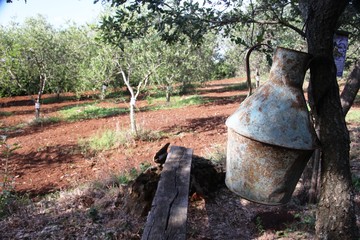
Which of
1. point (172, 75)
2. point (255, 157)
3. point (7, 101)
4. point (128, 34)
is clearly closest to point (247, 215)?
point (255, 157)

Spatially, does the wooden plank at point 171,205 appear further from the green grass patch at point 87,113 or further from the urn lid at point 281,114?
the green grass patch at point 87,113

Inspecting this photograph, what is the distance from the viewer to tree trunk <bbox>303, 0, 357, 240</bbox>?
1.81m

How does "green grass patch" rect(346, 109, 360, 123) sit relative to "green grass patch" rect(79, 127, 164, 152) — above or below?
below

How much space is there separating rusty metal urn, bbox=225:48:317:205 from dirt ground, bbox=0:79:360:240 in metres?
1.76

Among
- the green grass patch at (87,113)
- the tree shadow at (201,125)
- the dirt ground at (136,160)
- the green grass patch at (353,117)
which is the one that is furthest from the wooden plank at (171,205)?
the green grass patch at (87,113)

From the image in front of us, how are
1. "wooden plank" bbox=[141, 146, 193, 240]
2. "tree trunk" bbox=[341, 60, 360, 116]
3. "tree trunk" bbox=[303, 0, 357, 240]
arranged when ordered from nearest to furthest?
"tree trunk" bbox=[303, 0, 357, 240]
"wooden plank" bbox=[141, 146, 193, 240]
"tree trunk" bbox=[341, 60, 360, 116]

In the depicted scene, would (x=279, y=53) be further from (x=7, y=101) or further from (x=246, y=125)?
(x=7, y=101)

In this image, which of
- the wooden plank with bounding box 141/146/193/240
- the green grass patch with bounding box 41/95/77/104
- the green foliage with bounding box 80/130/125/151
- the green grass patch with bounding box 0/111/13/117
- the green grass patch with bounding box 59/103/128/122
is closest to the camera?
the wooden plank with bounding box 141/146/193/240

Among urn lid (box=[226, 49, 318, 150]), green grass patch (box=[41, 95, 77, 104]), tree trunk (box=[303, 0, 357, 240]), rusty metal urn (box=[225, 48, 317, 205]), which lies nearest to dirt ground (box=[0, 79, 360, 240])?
tree trunk (box=[303, 0, 357, 240])

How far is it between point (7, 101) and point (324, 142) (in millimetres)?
19347

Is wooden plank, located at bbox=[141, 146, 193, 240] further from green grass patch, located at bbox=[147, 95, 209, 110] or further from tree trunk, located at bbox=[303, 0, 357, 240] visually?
green grass patch, located at bbox=[147, 95, 209, 110]

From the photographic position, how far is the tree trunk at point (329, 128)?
5.95ft

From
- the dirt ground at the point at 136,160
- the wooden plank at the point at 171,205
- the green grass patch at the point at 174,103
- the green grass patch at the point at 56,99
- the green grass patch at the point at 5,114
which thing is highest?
the green grass patch at the point at 56,99

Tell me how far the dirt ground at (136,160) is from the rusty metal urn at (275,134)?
1758 mm
